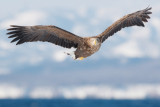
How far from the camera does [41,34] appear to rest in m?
12.7

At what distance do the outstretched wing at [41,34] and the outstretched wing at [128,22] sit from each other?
39.7 inches

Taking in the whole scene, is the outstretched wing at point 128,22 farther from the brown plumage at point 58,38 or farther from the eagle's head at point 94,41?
the eagle's head at point 94,41

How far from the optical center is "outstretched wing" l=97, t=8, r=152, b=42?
1348 cm

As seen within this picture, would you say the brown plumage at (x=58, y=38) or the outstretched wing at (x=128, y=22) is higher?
the outstretched wing at (x=128, y=22)

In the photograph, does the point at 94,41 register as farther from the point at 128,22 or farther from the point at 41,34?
the point at 128,22

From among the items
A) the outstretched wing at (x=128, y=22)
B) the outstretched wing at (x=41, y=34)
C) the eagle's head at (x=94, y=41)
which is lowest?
the eagle's head at (x=94, y=41)

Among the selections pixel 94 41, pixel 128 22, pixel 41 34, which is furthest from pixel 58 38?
pixel 128 22

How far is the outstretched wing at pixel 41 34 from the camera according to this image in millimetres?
12555

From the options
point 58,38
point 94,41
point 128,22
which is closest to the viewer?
point 94,41

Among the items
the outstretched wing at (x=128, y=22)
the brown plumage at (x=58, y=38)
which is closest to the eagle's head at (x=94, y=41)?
the brown plumage at (x=58, y=38)

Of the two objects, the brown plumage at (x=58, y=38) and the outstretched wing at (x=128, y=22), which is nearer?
the brown plumage at (x=58, y=38)

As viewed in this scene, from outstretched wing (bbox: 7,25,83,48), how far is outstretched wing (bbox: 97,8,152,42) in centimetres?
101

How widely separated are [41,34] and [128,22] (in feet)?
11.2

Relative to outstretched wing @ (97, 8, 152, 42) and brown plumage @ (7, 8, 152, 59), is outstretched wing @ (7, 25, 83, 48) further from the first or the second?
outstretched wing @ (97, 8, 152, 42)
